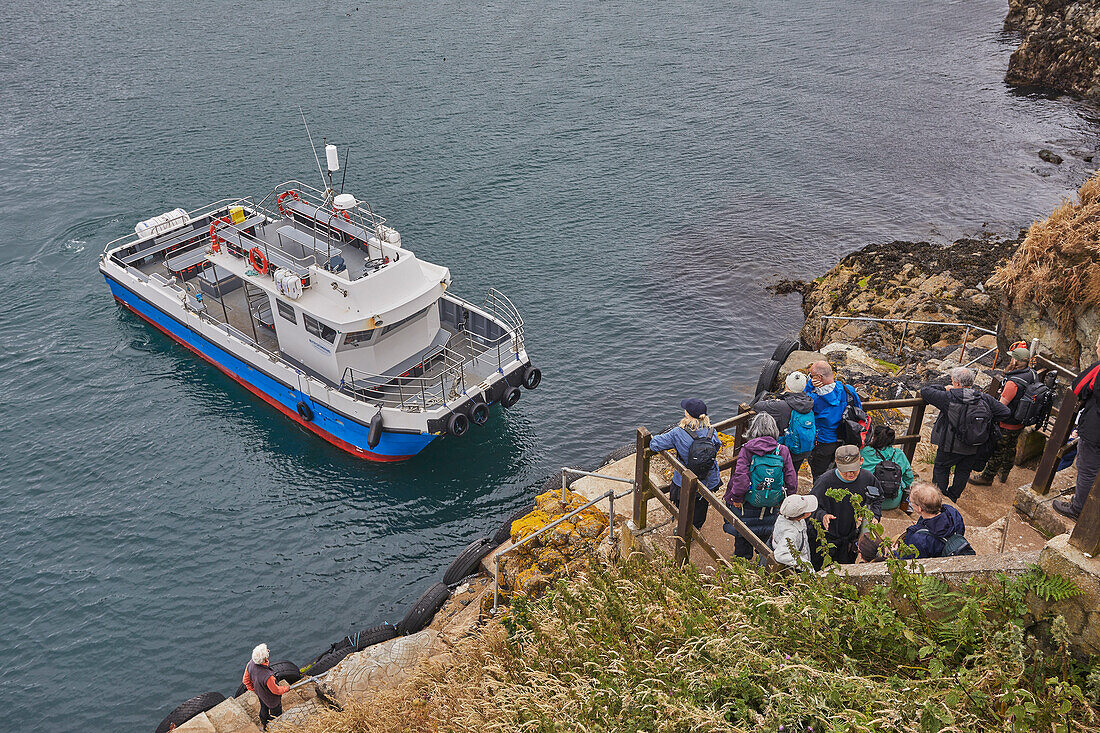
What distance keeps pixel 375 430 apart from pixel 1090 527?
1627cm

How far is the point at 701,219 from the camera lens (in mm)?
32812

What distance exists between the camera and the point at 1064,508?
29.4ft

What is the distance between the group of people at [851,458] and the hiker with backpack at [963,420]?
0.04ft

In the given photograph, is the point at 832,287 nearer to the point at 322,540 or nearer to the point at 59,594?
the point at 322,540

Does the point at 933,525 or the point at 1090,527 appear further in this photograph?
the point at 933,525

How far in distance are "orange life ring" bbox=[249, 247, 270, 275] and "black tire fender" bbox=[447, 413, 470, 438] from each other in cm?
649

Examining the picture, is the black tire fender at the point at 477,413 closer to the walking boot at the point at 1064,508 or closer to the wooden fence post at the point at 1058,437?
the wooden fence post at the point at 1058,437

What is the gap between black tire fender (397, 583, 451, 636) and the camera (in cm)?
1550

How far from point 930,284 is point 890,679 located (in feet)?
69.5

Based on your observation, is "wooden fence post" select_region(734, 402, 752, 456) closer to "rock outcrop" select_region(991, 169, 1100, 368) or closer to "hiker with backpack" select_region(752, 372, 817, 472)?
"hiker with backpack" select_region(752, 372, 817, 472)

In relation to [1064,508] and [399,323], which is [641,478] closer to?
[1064,508]

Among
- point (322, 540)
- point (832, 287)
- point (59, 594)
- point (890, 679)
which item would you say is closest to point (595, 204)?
point (832, 287)

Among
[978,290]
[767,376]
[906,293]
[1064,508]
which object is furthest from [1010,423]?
[906,293]

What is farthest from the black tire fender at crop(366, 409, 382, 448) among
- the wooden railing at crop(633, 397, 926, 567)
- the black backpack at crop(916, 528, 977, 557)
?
the black backpack at crop(916, 528, 977, 557)
